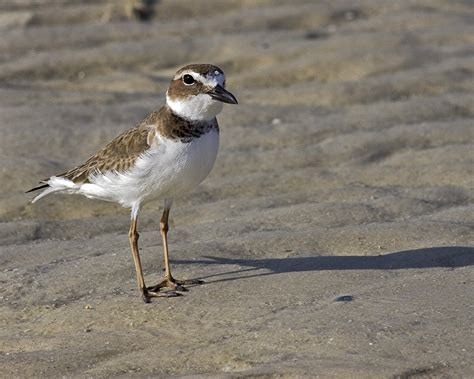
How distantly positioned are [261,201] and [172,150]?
1.72 meters

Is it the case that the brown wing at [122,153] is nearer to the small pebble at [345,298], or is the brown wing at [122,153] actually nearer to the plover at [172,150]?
the plover at [172,150]

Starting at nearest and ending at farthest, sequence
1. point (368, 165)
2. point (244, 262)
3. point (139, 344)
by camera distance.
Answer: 1. point (139, 344)
2. point (244, 262)
3. point (368, 165)

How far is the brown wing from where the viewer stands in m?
6.23

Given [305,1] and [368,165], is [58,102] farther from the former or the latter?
[305,1]

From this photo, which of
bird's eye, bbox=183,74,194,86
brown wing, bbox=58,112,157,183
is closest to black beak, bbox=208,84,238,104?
bird's eye, bbox=183,74,194,86

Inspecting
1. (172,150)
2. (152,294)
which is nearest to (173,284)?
(152,294)

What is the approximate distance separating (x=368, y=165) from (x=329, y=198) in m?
0.77

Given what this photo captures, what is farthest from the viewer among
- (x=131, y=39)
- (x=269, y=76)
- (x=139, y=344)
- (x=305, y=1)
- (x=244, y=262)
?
(x=305, y=1)

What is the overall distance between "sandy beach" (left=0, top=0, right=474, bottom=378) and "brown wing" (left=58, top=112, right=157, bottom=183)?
0.52m

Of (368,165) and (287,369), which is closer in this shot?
(287,369)

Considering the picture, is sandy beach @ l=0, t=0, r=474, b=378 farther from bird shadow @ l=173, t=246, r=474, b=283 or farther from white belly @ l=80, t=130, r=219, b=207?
white belly @ l=80, t=130, r=219, b=207

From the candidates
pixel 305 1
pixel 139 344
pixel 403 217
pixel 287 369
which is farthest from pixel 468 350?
pixel 305 1

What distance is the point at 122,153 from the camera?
20.9 ft

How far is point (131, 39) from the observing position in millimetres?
10938
